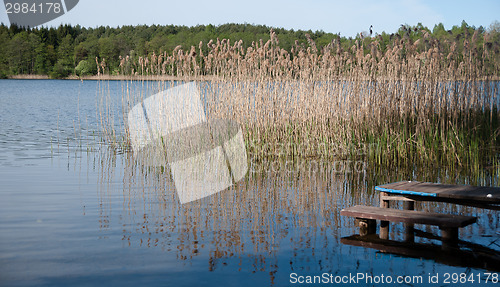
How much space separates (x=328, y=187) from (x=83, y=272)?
3.87 meters

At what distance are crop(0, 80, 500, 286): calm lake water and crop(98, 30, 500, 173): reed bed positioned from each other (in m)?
0.47

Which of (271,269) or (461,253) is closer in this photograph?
(271,269)

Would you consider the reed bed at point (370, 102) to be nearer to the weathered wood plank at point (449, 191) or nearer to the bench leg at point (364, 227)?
the weathered wood plank at point (449, 191)

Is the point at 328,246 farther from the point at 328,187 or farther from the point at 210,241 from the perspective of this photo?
the point at 328,187

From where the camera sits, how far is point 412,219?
170 inches

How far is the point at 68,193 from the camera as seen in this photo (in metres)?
6.73

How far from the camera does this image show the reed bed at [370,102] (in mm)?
8266

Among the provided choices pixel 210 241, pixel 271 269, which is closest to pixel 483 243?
pixel 271 269

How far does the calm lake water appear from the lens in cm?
380

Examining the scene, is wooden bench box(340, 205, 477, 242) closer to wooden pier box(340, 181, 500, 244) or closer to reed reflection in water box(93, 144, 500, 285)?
wooden pier box(340, 181, 500, 244)

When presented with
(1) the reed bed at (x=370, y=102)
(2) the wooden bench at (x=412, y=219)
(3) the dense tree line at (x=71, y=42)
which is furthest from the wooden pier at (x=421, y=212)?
(3) the dense tree line at (x=71, y=42)

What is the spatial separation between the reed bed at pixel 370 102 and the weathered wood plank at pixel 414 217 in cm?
379

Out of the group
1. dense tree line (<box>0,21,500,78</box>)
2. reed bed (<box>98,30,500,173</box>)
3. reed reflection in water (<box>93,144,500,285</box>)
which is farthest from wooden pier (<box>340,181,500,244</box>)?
dense tree line (<box>0,21,500,78</box>)

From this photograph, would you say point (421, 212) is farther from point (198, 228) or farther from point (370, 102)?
point (370, 102)
